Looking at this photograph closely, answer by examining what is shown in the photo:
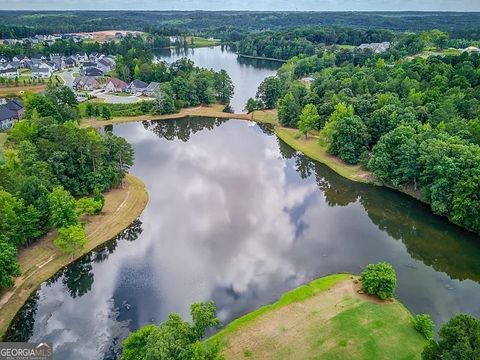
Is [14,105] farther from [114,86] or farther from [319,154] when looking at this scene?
[319,154]

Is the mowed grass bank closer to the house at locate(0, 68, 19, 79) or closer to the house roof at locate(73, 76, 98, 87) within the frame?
→ the house roof at locate(73, 76, 98, 87)

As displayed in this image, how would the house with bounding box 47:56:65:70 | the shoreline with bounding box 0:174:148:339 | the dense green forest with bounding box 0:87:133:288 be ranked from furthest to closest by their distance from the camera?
the house with bounding box 47:56:65:70, the dense green forest with bounding box 0:87:133:288, the shoreline with bounding box 0:174:148:339

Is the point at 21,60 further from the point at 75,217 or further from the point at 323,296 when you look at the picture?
the point at 323,296

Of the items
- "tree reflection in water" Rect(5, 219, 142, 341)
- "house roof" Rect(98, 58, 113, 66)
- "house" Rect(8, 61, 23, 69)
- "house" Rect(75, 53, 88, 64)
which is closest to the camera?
"tree reflection in water" Rect(5, 219, 142, 341)

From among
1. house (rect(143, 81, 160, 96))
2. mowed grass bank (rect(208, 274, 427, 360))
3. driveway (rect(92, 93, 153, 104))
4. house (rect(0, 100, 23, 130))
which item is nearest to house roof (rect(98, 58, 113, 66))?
driveway (rect(92, 93, 153, 104))

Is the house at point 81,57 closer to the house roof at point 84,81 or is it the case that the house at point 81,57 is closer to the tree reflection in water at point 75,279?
the house roof at point 84,81

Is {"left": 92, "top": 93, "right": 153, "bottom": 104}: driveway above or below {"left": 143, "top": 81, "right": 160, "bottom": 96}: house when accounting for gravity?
below

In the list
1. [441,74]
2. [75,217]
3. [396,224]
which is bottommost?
[396,224]

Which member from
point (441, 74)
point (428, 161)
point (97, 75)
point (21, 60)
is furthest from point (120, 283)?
point (21, 60)
